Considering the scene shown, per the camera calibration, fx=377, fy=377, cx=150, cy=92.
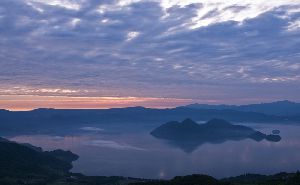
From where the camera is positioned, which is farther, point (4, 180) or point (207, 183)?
point (4, 180)

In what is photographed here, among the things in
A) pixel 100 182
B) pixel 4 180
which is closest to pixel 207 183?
pixel 100 182

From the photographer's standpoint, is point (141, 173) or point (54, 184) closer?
point (54, 184)

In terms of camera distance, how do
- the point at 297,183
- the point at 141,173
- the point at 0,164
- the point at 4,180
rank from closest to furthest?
the point at 297,183
the point at 4,180
the point at 0,164
the point at 141,173

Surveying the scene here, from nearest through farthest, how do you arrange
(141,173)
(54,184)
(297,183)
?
(297,183) → (54,184) → (141,173)

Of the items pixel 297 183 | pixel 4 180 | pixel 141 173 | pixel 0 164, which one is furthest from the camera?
pixel 141 173

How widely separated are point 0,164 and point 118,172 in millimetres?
55977

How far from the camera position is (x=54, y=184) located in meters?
136

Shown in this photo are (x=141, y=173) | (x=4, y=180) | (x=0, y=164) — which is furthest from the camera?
(x=141, y=173)

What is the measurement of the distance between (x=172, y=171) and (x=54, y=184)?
246 feet

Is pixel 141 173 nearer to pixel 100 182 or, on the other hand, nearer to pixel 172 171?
pixel 172 171

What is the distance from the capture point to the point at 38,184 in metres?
136

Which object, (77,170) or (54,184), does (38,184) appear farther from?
(77,170)

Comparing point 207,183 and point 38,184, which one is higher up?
point 207,183

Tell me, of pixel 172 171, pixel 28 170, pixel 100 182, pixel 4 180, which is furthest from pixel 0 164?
pixel 172 171
